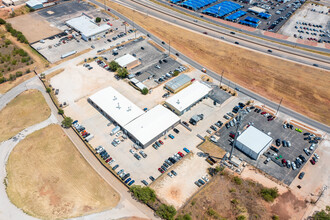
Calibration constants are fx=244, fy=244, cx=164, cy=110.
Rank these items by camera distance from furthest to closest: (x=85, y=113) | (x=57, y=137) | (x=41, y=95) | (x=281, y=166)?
(x=41, y=95) → (x=85, y=113) → (x=57, y=137) → (x=281, y=166)

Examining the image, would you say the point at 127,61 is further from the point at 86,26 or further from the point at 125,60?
the point at 86,26

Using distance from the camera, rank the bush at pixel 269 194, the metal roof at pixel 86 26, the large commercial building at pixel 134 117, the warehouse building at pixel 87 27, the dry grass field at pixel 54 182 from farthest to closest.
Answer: the metal roof at pixel 86 26 → the warehouse building at pixel 87 27 → the large commercial building at pixel 134 117 → the bush at pixel 269 194 → the dry grass field at pixel 54 182

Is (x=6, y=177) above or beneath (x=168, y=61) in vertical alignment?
beneath

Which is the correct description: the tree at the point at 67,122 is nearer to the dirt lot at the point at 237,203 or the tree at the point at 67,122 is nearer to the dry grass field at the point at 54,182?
the dry grass field at the point at 54,182

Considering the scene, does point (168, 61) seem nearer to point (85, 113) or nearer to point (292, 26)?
point (85, 113)

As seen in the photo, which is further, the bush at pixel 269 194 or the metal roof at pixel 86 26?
the metal roof at pixel 86 26

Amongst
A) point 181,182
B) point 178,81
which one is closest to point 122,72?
point 178,81

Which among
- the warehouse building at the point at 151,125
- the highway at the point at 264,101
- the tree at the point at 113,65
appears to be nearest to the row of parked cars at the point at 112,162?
the warehouse building at the point at 151,125

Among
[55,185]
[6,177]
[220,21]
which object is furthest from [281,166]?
[220,21]
